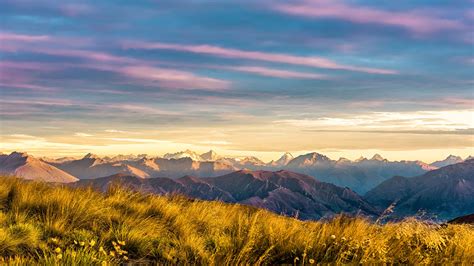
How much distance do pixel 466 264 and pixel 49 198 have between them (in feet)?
32.2

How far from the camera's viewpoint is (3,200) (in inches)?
Answer: 486

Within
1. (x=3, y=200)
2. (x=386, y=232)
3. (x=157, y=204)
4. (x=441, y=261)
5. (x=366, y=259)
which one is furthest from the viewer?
(x=157, y=204)

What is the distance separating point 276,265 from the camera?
29.3 feet

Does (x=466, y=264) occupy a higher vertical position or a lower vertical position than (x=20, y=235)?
lower

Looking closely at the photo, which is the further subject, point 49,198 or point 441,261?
point 49,198

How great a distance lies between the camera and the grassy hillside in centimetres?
868

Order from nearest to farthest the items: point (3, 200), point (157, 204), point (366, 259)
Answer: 1. point (366, 259)
2. point (3, 200)
3. point (157, 204)

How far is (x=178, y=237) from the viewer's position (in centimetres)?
1091

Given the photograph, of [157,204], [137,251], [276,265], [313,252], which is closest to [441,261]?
[313,252]

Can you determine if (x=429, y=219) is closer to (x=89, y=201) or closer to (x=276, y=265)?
(x=276, y=265)

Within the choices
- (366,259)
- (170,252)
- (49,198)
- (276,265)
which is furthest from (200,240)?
(49,198)

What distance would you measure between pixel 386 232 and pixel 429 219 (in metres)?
1.50

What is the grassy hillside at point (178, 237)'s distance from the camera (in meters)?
8.68

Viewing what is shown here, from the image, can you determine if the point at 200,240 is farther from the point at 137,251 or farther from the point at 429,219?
the point at 429,219
